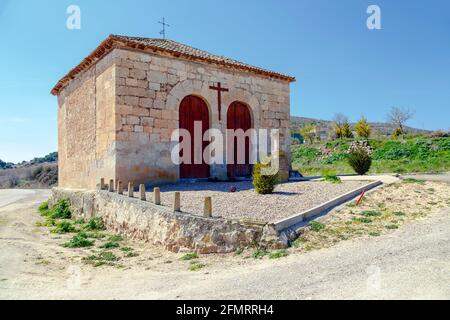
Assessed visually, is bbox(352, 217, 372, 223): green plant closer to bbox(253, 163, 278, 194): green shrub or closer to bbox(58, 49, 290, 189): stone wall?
bbox(253, 163, 278, 194): green shrub

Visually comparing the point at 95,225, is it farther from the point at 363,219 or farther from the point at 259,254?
the point at 363,219

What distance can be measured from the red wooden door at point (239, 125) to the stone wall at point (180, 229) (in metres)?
5.27

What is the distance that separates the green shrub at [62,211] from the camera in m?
11.5

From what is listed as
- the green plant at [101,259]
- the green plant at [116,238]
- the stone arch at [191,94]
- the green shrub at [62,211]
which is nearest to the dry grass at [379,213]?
the green plant at [101,259]

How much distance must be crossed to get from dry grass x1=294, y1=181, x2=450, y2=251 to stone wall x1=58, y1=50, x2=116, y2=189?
6685 mm

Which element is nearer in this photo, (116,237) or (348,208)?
(348,208)

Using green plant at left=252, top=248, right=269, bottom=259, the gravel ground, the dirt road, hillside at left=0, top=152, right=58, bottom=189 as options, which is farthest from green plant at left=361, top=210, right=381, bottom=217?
hillside at left=0, top=152, right=58, bottom=189

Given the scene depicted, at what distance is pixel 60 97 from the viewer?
15320 millimetres

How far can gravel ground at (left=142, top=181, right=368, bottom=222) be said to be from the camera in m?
6.16

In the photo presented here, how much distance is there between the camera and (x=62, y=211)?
38.4 feet

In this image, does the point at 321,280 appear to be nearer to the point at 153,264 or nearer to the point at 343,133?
the point at 153,264

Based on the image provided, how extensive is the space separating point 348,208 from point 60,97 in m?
14.1

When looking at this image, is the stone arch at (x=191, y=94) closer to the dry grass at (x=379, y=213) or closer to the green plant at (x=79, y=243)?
the green plant at (x=79, y=243)

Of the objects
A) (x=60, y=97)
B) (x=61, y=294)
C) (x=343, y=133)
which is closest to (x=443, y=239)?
(x=61, y=294)
